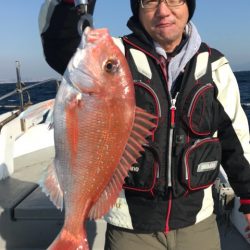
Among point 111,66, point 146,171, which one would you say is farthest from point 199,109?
point 111,66

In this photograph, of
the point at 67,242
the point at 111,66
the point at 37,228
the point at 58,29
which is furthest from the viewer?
the point at 37,228

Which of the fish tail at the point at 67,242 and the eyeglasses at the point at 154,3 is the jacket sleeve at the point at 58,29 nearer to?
the eyeglasses at the point at 154,3

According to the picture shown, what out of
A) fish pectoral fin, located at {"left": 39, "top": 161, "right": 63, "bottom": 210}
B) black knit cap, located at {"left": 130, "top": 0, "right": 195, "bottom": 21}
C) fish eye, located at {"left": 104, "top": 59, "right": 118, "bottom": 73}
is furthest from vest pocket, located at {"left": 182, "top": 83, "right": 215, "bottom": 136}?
fish pectoral fin, located at {"left": 39, "top": 161, "right": 63, "bottom": 210}

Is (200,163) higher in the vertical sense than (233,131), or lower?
lower

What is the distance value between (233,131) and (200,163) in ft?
1.00

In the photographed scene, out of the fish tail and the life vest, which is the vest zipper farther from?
the fish tail

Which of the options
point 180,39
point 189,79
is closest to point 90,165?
point 189,79

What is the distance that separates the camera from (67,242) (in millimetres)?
2018

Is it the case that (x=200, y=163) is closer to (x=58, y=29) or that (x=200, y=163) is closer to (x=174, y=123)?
(x=174, y=123)

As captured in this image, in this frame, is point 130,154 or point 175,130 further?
point 175,130

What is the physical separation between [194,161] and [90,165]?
818 mm

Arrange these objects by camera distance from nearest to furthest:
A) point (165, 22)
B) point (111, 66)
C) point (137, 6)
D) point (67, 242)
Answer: point (111, 66), point (67, 242), point (165, 22), point (137, 6)

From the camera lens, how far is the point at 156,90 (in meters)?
2.47

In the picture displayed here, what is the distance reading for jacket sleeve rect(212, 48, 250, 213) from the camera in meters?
2.56
